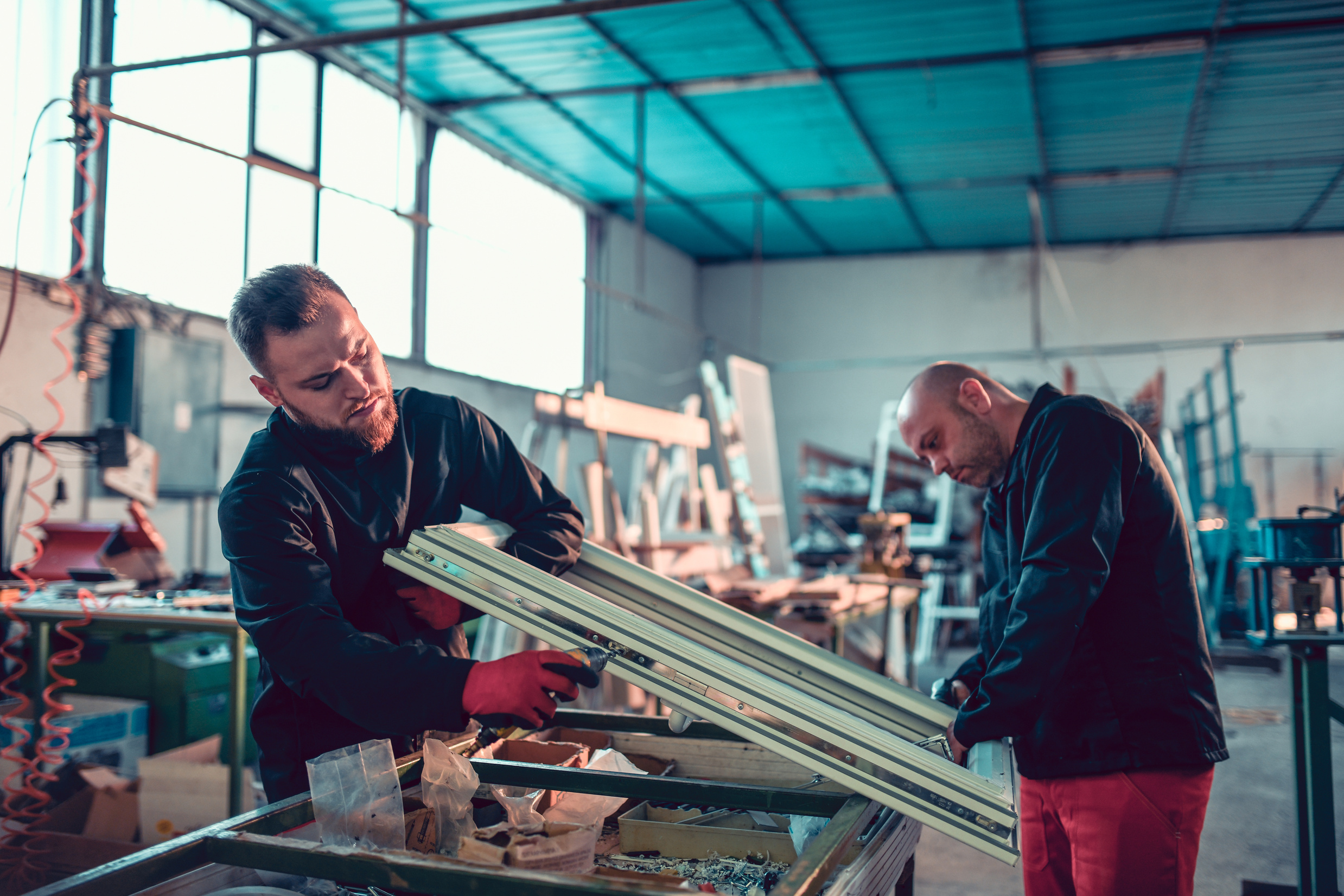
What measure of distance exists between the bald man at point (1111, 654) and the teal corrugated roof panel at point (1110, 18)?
5.44 metres

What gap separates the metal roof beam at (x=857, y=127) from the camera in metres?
6.46

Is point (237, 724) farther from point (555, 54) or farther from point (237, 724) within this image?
point (555, 54)

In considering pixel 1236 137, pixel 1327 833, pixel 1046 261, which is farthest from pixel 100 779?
pixel 1046 261

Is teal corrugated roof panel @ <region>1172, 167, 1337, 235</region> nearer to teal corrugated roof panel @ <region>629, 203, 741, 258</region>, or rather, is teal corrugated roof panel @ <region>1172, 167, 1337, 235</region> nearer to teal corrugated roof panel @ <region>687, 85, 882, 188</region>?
teal corrugated roof panel @ <region>687, 85, 882, 188</region>

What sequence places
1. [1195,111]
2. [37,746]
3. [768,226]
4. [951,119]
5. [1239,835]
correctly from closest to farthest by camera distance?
[37,746], [1239,835], [1195,111], [951,119], [768,226]

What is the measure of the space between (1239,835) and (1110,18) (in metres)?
4.97

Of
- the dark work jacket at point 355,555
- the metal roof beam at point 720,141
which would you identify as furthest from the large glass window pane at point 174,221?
the dark work jacket at point 355,555

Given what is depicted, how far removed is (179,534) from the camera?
219 inches

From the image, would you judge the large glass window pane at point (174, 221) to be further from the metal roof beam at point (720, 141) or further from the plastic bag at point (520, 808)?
the plastic bag at point (520, 808)

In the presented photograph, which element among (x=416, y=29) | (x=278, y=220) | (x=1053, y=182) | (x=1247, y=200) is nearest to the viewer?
(x=416, y=29)

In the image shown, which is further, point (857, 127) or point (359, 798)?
point (857, 127)

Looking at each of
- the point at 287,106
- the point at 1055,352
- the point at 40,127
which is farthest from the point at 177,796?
the point at 1055,352

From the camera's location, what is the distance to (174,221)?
546cm

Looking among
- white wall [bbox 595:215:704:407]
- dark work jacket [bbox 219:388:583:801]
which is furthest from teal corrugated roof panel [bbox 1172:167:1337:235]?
dark work jacket [bbox 219:388:583:801]
